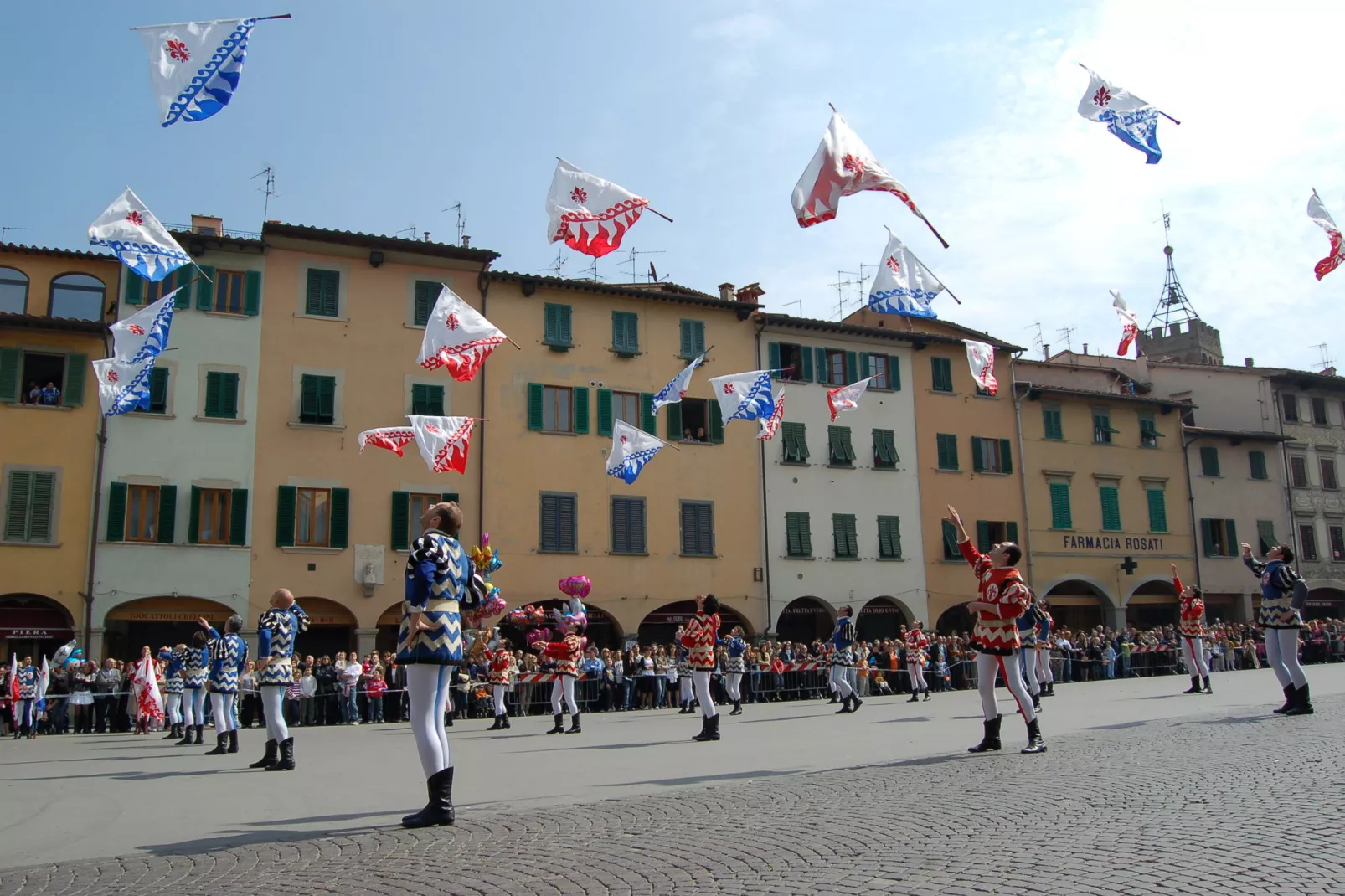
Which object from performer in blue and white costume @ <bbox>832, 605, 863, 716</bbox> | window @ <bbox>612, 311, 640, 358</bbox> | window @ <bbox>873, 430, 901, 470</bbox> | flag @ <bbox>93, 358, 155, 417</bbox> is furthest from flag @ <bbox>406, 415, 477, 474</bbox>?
window @ <bbox>873, 430, 901, 470</bbox>

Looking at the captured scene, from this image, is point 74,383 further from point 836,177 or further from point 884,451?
point 884,451

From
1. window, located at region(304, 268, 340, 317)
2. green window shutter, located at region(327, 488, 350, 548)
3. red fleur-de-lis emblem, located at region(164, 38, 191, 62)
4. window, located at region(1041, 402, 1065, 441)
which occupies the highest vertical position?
window, located at region(304, 268, 340, 317)

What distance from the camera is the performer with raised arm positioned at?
1169 cm

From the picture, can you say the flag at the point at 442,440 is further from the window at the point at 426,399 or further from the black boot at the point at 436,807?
the black boot at the point at 436,807

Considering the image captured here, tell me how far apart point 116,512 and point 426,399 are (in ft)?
29.8

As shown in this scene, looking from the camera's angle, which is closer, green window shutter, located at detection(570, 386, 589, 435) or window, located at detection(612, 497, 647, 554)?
window, located at detection(612, 497, 647, 554)

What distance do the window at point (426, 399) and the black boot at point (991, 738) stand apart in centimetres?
2600

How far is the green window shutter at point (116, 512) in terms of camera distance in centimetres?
3125

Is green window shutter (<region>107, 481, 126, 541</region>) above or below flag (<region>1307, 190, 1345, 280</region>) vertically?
below

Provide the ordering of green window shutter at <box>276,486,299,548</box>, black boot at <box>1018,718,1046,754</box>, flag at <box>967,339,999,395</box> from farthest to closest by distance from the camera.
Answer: flag at <box>967,339,999,395</box> < green window shutter at <box>276,486,299,548</box> < black boot at <box>1018,718,1046,754</box>

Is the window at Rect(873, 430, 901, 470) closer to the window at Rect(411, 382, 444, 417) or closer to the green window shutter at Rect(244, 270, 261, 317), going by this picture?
the window at Rect(411, 382, 444, 417)

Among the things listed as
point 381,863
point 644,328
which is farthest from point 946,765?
point 644,328

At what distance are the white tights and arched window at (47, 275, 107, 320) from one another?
93.3 ft

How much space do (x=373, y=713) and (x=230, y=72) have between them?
677 inches
